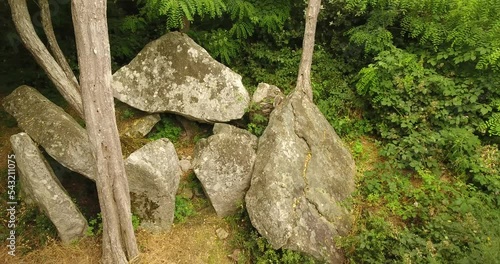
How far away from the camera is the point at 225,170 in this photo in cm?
554

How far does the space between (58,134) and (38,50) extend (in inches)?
53.9

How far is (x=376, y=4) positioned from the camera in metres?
6.64

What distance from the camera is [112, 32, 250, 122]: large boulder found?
6.09 metres

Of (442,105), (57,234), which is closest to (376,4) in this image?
(442,105)

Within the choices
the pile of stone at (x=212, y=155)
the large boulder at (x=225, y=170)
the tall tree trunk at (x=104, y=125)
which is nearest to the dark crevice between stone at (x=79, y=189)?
the pile of stone at (x=212, y=155)

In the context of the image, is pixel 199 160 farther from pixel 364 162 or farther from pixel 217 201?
pixel 364 162

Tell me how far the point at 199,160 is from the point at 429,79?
406 cm

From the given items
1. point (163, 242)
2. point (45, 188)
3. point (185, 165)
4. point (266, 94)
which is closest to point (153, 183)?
point (163, 242)

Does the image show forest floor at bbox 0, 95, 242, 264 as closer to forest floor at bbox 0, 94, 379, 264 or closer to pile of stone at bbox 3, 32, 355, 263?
forest floor at bbox 0, 94, 379, 264

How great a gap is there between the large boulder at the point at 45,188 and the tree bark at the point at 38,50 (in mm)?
912

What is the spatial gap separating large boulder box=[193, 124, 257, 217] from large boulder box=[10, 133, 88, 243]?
6.25ft

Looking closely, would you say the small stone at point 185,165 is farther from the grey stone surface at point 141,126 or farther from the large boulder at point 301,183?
the large boulder at point 301,183

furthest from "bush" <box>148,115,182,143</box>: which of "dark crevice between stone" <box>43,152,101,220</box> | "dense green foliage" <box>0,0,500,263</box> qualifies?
"dark crevice between stone" <box>43,152,101,220</box>

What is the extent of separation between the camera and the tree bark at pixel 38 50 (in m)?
5.27
